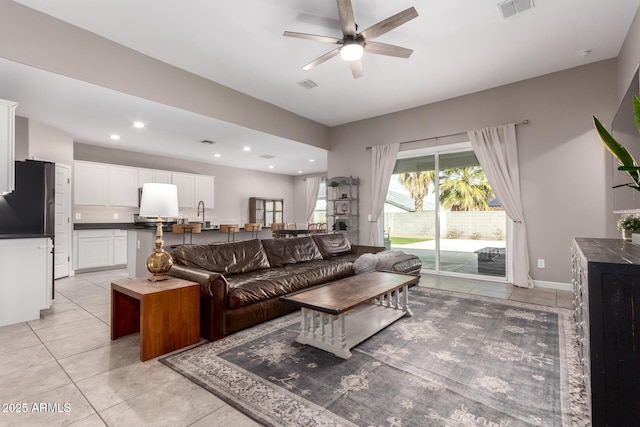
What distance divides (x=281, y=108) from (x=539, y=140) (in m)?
4.24

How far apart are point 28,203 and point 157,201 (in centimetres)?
222

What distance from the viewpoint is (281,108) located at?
18.2 feet

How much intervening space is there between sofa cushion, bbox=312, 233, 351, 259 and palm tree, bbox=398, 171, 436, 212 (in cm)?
170

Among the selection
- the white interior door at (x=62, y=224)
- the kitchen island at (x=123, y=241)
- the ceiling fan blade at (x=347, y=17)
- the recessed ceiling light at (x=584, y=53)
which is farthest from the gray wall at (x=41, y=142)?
the recessed ceiling light at (x=584, y=53)

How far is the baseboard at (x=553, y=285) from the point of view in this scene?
4211 mm

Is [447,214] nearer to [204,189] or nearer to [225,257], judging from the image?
[225,257]

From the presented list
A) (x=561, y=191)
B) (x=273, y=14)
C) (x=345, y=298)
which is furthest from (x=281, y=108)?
(x=561, y=191)

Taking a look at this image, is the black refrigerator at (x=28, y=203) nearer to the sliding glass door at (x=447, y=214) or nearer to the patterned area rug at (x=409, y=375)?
the patterned area rug at (x=409, y=375)

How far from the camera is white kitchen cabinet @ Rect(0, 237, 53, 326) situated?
121 inches

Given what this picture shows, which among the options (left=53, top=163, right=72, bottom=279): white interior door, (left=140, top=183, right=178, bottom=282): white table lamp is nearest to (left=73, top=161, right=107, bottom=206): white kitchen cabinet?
(left=53, top=163, right=72, bottom=279): white interior door

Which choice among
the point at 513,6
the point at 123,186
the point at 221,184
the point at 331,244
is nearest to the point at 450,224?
the point at 331,244

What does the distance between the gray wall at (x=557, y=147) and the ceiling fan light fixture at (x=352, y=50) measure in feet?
9.48

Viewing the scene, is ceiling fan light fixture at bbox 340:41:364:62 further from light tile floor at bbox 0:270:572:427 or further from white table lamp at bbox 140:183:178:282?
light tile floor at bbox 0:270:572:427

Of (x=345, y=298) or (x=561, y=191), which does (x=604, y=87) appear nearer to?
(x=561, y=191)
